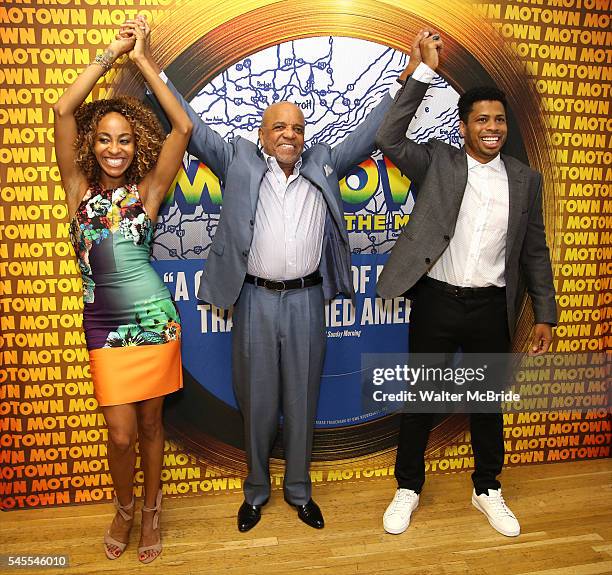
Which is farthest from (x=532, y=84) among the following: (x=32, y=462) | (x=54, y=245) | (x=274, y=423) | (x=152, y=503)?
(x=32, y=462)

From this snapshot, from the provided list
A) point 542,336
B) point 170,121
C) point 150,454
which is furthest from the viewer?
point 542,336

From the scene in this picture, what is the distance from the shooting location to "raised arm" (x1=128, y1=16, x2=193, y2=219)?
254 cm

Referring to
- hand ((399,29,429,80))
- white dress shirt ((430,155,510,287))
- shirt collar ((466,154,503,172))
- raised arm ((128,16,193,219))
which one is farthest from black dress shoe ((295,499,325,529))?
hand ((399,29,429,80))

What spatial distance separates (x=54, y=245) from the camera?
2.87 m

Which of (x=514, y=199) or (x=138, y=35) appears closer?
(x=138, y=35)

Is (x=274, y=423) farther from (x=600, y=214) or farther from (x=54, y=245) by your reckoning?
(x=600, y=214)

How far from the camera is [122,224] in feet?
8.23

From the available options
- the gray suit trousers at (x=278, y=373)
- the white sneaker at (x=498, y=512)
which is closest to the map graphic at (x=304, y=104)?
the gray suit trousers at (x=278, y=373)

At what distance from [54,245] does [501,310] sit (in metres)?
2.14

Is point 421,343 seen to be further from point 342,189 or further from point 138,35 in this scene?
point 138,35

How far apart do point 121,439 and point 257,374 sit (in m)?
0.66

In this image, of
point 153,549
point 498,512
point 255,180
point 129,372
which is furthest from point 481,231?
point 153,549

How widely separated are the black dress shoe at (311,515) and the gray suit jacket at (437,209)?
1109 mm

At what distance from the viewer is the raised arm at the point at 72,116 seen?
2.45 meters
